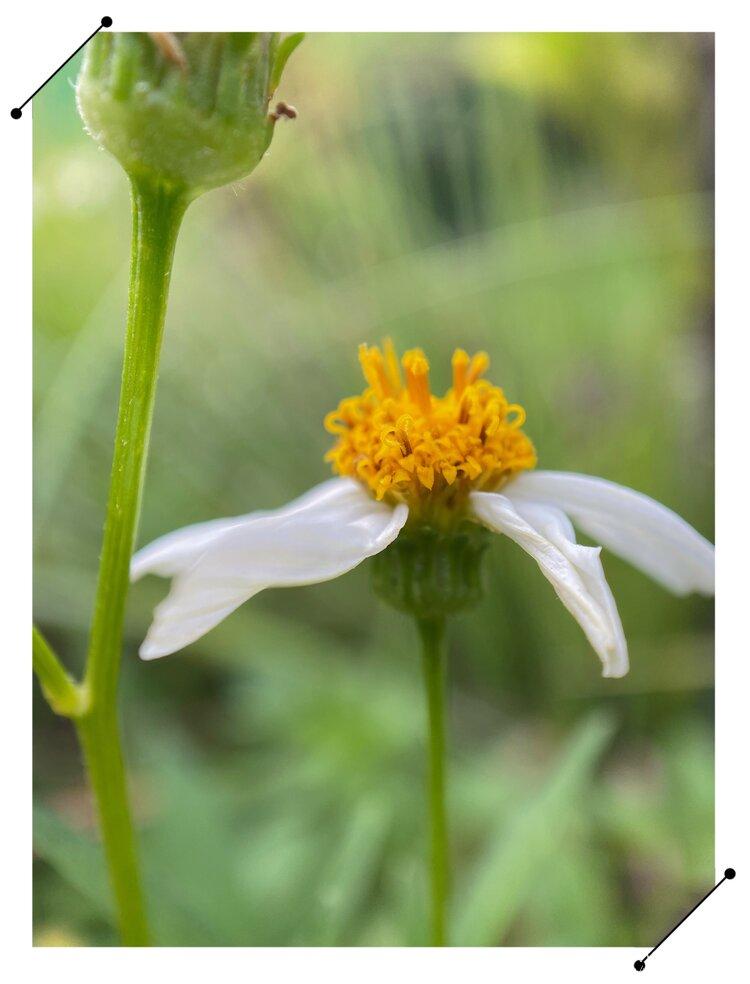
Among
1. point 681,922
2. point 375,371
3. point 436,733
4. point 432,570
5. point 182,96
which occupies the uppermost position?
point 182,96

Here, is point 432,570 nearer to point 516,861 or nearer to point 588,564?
point 588,564

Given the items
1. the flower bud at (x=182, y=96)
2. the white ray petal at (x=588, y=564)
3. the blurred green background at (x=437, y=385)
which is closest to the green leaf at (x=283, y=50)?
the flower bud at (x=182, y=96)

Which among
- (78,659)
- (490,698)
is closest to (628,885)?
(490,698)

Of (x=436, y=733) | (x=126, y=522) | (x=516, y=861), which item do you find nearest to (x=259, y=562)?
(x=126, y=522)

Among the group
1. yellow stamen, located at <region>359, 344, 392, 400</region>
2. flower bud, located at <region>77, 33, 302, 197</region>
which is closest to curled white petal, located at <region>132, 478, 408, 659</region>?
yellow stamen, located at <region>359, 344, 392, 400</region>

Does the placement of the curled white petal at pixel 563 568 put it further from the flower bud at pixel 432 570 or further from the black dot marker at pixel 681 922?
the black dot marker at pixel 681 922
